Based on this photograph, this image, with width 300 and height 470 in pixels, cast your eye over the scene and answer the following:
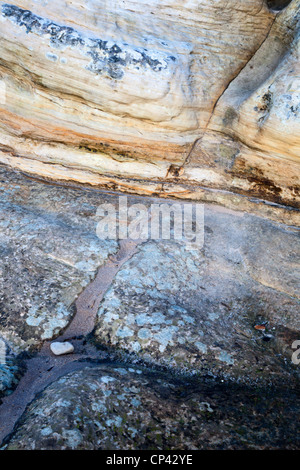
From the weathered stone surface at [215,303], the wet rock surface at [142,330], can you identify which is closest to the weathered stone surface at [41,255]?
the wet rock surface at [142,330]

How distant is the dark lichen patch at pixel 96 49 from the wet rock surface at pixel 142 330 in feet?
4.21

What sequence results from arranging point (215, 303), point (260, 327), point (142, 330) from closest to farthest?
point (142, 330), point (260, 327), point (215, 303)

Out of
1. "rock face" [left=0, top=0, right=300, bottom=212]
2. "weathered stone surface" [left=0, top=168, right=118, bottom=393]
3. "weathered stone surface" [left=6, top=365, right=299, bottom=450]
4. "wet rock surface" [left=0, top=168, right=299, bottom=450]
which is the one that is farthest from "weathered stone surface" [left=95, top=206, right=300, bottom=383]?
"rock face" [left=0, top=0, right=300, bottom=212]

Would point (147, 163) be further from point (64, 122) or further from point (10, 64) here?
point (10, 64)

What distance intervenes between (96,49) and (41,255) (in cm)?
191

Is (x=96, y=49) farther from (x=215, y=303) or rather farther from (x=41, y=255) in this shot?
(x=215, y=303)

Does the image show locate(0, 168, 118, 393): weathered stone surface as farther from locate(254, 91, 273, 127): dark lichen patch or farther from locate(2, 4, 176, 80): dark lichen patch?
locate(254, 91, 273, 127): dark lichen patch

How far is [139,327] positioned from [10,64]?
2.72 meters

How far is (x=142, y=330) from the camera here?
9.40 ft

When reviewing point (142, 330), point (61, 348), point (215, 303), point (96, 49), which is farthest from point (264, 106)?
point (61, 348)
